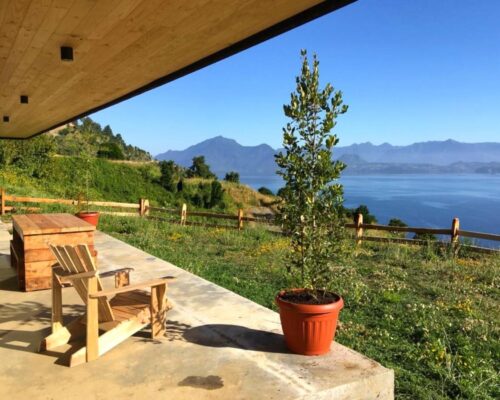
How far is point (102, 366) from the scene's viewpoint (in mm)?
3043

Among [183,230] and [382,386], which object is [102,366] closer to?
[382,386]

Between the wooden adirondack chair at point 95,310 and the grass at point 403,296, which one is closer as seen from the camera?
the wooden adirondack chair at point 95,310

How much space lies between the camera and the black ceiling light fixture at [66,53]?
4.13m

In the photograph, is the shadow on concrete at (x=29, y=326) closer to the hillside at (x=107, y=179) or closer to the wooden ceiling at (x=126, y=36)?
the wooden ceiling at (x=126, y=36)

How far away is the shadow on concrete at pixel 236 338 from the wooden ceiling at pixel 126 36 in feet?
8.56

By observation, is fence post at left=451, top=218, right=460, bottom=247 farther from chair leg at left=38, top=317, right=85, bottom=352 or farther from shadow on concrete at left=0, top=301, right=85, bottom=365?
chair leg at left=38, top=317, right=85, bottom=352

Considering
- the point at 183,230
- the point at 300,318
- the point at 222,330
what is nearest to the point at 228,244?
the point at 183,230

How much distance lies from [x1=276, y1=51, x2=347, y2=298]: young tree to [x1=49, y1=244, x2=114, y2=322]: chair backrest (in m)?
1.47

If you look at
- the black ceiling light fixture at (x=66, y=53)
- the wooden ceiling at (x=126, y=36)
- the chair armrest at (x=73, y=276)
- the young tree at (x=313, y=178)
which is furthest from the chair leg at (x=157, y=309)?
the black ceiling light fixture at (x=66, y=53)

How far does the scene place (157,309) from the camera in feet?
11.5

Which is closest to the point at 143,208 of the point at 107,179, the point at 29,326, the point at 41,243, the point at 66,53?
the point at 41,243

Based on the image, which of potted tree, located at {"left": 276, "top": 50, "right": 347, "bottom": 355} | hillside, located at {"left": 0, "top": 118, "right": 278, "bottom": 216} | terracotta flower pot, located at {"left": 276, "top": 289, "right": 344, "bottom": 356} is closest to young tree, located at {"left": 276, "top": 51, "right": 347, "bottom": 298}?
potted tree, located at {"left": 276, "top": 50, "right": 347, "bottom": 355}

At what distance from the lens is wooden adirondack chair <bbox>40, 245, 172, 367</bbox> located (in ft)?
9.95

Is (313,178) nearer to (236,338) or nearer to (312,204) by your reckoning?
(312,204)
